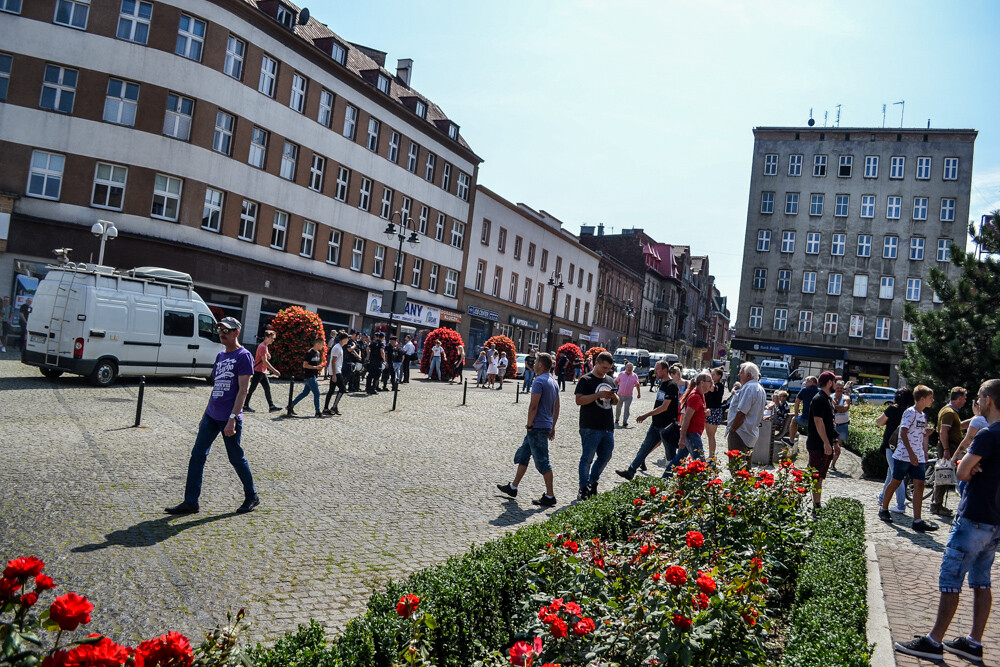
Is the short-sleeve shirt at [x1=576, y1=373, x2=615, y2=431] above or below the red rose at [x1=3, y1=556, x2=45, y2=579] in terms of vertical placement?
above

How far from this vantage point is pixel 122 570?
5.27m

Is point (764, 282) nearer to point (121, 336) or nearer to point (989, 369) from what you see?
point (989, 369)

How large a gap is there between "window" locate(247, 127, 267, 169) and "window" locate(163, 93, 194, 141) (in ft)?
8.79

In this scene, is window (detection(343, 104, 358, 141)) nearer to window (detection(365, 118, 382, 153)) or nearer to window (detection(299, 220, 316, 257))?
window (detection(365, 118, 382, 153))

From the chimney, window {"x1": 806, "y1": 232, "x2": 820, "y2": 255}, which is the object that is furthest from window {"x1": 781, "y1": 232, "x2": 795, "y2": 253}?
the chimney

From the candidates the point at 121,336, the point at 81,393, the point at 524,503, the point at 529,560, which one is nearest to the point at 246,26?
the point at 121,336

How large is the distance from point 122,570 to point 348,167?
29.8 metres

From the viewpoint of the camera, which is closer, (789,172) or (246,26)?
(246,26)

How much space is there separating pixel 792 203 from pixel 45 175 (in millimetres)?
49566

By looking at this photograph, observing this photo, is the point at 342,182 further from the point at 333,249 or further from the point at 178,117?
the point at 178,117

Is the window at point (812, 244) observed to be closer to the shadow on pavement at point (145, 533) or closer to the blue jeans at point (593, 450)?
the blue jeans at point (593, 450)

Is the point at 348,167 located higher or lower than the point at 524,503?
higher

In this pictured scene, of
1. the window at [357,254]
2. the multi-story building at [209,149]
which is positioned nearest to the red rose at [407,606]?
the multi-story building at [209,149]

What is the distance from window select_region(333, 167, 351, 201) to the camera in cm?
3275
